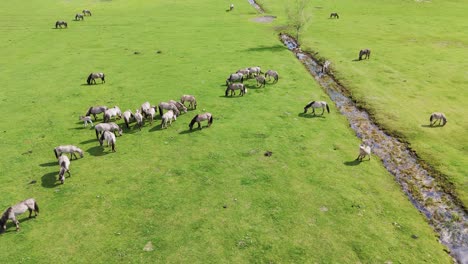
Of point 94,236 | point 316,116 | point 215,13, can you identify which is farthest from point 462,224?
point 215,13

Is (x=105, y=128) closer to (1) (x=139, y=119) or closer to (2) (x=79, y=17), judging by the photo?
(1) (x=139, y=119)

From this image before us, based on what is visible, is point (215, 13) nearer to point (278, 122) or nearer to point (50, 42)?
point (50, 42)

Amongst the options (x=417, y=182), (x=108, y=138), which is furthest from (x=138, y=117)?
(x=417, y=182)

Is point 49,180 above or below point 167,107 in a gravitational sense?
below

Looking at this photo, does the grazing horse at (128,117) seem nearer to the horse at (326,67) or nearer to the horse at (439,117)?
the horse at (439,117)

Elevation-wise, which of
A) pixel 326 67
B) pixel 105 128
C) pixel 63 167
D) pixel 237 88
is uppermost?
pixel 326 67

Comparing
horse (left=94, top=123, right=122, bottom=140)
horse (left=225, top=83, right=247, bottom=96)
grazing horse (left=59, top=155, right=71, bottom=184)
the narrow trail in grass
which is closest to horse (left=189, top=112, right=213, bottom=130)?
horse (left=94, top=123, right=122, bottom=140)
